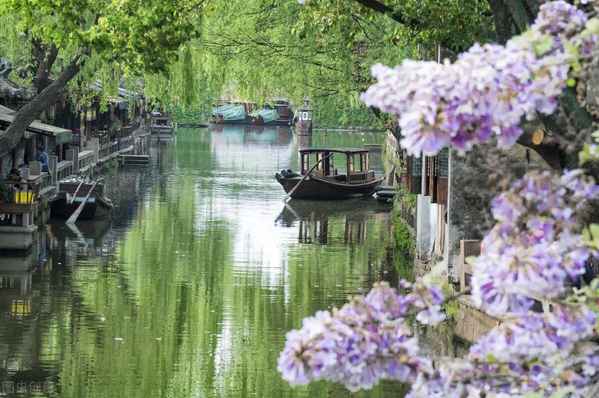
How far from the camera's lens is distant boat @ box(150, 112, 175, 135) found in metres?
88.2

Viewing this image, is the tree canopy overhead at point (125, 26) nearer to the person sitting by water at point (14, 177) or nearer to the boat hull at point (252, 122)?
the person sitting by water at point (14, 177)

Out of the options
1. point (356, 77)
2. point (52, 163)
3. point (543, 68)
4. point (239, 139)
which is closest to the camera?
point (543, 68)

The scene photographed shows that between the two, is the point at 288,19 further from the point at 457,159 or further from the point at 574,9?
the point at 574,9

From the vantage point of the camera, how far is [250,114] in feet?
379

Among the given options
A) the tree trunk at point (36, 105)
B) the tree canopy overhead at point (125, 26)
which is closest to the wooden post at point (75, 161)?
the tree trunk at point (36, 105)

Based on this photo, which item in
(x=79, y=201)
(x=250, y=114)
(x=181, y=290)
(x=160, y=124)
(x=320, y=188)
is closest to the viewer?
(x=181, y=290)

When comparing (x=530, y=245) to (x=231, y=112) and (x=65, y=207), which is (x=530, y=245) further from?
(x=231, y=112)

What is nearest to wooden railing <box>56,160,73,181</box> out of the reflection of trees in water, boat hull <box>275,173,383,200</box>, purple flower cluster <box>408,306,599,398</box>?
boat hull <box>275,173,383,200</box>

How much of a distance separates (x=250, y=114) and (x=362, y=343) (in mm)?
110476

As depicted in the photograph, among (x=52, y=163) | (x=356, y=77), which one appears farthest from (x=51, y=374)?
(x=52, y=163)

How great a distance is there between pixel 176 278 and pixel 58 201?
9.56 m

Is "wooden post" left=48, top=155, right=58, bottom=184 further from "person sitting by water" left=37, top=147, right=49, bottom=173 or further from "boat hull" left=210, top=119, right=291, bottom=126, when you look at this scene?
"boat hull" left=210, top=119, right=291, bottom=126

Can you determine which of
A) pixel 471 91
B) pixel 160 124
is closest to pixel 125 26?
pixel 471 91

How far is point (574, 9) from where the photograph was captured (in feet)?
17.3
